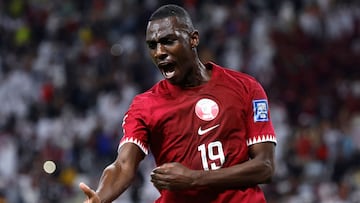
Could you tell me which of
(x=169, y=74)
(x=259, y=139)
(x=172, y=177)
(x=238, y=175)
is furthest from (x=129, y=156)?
(x=259, y=139)

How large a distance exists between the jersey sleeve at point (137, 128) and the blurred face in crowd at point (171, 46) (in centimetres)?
26

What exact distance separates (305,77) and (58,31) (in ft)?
18.4

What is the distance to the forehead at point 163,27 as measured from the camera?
553cm

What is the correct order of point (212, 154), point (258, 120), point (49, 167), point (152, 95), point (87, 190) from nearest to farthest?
point (87, 190) → point (212, 154) → point (258, 120) → point (152, 95) → point (49, 167)

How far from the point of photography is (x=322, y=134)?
47.4ft

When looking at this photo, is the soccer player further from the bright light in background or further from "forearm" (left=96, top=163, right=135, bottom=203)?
the bright light in background

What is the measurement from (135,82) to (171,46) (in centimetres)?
1151

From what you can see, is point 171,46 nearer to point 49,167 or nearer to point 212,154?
point 212,154

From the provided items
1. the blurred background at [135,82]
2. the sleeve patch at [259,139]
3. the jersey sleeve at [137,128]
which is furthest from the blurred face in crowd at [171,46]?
the blurred background at [135,82]

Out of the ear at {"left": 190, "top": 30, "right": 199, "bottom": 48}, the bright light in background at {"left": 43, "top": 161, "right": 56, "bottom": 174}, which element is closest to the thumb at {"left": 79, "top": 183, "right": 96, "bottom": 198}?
the ear at {"left": 190, "top": 30, "right": 199, "bottom": 48}

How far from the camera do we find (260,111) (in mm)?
5688

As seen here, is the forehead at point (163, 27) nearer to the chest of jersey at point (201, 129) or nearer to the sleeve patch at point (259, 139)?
the chest of jersey at point (201, 129)

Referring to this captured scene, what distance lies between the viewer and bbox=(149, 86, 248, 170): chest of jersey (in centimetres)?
557

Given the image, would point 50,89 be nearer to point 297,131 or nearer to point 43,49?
point 43,49
